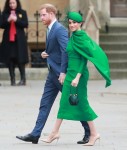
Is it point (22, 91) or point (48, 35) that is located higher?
point (48, 35)

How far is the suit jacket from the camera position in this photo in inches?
393

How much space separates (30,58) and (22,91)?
3.12 meters

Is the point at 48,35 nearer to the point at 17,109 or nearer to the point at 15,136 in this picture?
the point at 15,136

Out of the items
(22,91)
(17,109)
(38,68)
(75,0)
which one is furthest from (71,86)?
(75,0)

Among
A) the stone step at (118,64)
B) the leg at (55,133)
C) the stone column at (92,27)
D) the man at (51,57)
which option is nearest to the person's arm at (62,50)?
the man at (51,57)

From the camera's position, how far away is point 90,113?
32.4 ft

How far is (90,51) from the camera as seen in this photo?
32.0 ft

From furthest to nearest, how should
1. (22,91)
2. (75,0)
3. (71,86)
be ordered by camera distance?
1. (75,0)
2. (22,91)
3. (71,86)

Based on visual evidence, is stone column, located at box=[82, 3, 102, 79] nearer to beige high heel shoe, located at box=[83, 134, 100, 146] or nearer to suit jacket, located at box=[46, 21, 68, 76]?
suit jacket, located at box=[46, 21, 68, 76]

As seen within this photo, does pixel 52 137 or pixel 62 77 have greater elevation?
pixel 62 77

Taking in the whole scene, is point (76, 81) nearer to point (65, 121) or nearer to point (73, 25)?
point (73, 25)

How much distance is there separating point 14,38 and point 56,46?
7.36m

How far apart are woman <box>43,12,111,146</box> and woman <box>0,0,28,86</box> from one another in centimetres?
744

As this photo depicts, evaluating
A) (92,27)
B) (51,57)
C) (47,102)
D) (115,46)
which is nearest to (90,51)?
(51,57)
